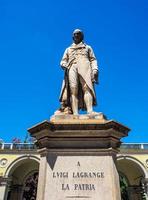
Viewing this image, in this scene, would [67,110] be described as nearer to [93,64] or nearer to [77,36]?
[93,64]

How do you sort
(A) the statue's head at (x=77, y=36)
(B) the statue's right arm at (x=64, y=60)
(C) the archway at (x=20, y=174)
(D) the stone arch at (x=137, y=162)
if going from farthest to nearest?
(C) the archway at (x=20, y=174) < (D) the stone arch at (x=137, y=162) < (A) the statue's head at (x=77, y=36) < (B) the statue's right arm at (x=64, y=60)

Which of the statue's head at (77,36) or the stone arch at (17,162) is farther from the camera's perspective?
the stone arch at (17,162)

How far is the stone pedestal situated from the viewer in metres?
4.61

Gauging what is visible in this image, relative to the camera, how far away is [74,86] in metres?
5.90

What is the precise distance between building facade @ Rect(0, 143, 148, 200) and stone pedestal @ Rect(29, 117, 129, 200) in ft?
74.4

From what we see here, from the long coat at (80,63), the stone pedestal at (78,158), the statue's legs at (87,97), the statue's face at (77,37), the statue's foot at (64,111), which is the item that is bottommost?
the stone pedestal at (78,158)

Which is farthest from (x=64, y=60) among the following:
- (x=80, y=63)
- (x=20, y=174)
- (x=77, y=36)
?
(x=20, y=174)

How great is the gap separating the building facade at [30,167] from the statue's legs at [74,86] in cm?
2237

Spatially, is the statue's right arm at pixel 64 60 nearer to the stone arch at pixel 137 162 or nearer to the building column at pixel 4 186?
the building column at pixel 4 186

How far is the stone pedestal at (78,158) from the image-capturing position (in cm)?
461

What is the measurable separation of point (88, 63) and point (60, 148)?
2199 mm

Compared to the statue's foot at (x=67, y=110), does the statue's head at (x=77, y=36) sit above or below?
above

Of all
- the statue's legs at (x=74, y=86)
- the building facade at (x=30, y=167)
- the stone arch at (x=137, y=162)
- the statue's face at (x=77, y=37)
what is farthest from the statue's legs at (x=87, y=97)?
the stone arch at (x=137, y=162)

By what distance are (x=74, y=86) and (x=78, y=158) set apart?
1679mm
